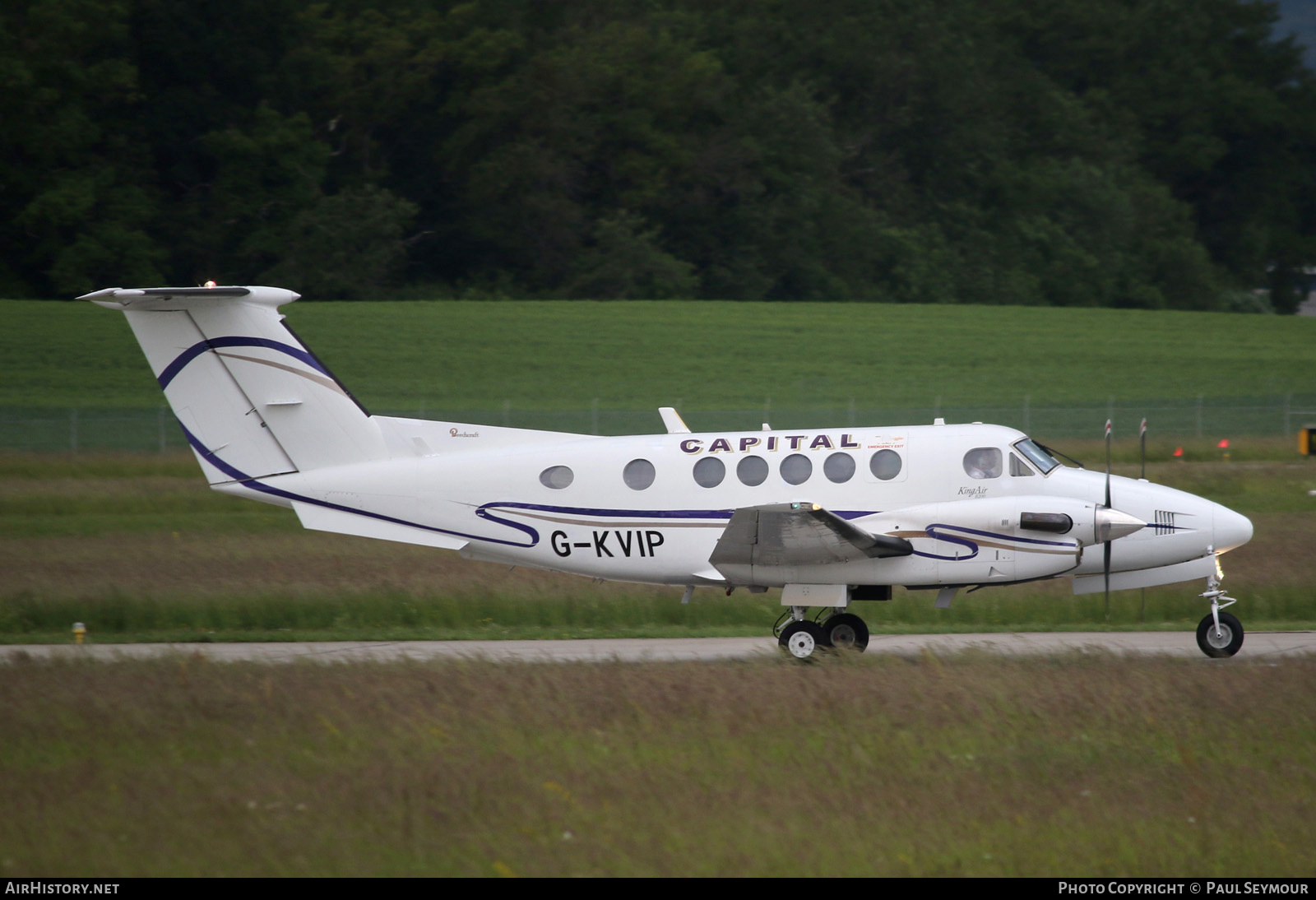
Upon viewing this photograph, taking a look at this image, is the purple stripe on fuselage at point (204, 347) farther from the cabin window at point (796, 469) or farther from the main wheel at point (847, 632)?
the main wheel at point (847, 632)

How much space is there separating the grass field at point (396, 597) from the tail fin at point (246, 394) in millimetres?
2295

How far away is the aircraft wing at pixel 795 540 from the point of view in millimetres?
12172

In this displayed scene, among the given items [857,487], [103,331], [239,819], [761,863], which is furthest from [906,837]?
[103,331]

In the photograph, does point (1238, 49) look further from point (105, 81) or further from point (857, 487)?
point (857, 487)

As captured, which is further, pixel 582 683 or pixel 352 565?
pixel 352 565

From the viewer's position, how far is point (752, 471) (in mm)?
13070

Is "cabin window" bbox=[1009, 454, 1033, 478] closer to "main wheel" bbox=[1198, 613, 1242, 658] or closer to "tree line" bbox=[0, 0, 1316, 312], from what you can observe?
"main wheel" bbox=[1198, 613, 1242, 658]

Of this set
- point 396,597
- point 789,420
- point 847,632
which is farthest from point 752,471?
point 789,420

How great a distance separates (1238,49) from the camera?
7969 centimetres

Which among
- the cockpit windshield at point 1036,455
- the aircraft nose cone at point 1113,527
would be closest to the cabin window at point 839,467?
→ the cockpit windshield at point 1036,455

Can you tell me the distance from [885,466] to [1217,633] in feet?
11.6

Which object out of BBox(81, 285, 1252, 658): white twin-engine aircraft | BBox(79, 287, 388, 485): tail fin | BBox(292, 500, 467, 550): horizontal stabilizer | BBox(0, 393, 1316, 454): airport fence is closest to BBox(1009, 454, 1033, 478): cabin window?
BBox(81, 285, 1252, 658): white twin-engine aircraft

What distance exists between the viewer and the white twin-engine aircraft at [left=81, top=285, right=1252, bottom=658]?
12.7 m
